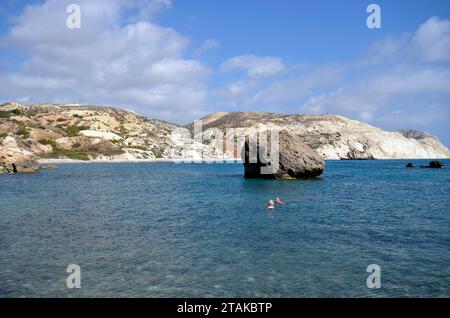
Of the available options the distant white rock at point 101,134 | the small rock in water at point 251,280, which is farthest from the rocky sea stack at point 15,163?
the small rock in water at point 251,280

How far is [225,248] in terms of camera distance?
65.6 feet

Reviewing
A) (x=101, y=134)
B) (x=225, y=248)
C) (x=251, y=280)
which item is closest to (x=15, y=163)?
(x=225, y=248)

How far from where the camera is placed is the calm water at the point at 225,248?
14508 millimetres

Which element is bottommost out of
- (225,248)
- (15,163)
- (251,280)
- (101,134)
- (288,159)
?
(251,280)

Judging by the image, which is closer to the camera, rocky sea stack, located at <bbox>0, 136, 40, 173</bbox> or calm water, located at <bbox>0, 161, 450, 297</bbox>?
calm water, located at <bbox>0, 161, 450, 297</bbox>

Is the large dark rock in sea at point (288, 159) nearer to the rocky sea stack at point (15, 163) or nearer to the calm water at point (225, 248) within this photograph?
the calm water at point (225, 248)

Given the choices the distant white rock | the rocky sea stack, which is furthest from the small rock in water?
the distant white rock

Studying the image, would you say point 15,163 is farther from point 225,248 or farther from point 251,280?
point 251,280

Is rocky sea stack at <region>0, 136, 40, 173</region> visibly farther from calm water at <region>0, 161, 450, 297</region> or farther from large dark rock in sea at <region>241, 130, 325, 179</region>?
calm water at <region>0, 161, 450, 297</region>

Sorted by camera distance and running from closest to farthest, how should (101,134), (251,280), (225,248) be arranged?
1. (251,280)
2. (225,248)
3. (101,134)

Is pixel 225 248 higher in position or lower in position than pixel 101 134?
lower

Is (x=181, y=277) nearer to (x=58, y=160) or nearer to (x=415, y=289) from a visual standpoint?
(x=415, y=289)

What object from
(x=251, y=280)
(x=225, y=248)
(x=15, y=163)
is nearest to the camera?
(x=251, y=280)

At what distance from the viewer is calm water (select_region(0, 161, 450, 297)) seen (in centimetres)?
1451
